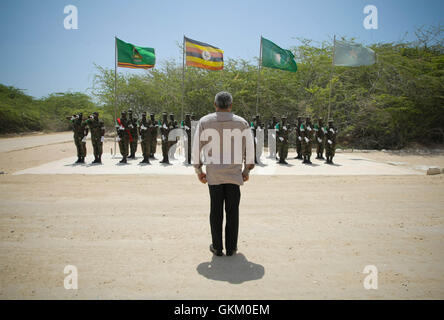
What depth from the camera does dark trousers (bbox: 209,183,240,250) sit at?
350 cm

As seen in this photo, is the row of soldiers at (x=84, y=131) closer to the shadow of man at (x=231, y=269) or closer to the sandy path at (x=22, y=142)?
the sandy path at (x=22, y=142)

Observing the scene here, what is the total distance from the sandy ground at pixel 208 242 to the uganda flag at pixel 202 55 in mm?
8558

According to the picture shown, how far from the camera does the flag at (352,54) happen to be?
50.0 ft

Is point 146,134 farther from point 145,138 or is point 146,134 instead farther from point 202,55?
point 202,55

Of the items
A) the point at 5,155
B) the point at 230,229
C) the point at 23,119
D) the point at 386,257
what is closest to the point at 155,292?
the point at 230,229

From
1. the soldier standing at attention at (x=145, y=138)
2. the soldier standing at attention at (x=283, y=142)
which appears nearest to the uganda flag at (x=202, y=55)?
the soldier standing at attention at (x=145, y=138)

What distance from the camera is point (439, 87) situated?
18406mm

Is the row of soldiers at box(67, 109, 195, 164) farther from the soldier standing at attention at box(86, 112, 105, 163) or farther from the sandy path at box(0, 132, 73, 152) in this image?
the sandy path at box(0, 132, 73, 152)

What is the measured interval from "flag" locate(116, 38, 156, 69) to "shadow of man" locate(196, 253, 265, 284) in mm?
12100

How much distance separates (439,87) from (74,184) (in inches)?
807

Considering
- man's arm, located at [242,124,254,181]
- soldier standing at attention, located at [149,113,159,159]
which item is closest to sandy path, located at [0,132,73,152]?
soldier standing at attention, located at [149,113,159,159]

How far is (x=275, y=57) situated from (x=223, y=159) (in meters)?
13.2

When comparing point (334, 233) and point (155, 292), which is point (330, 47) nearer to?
point (334, 233)

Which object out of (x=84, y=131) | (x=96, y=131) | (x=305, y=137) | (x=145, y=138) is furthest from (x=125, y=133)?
(x=305, y=137)
